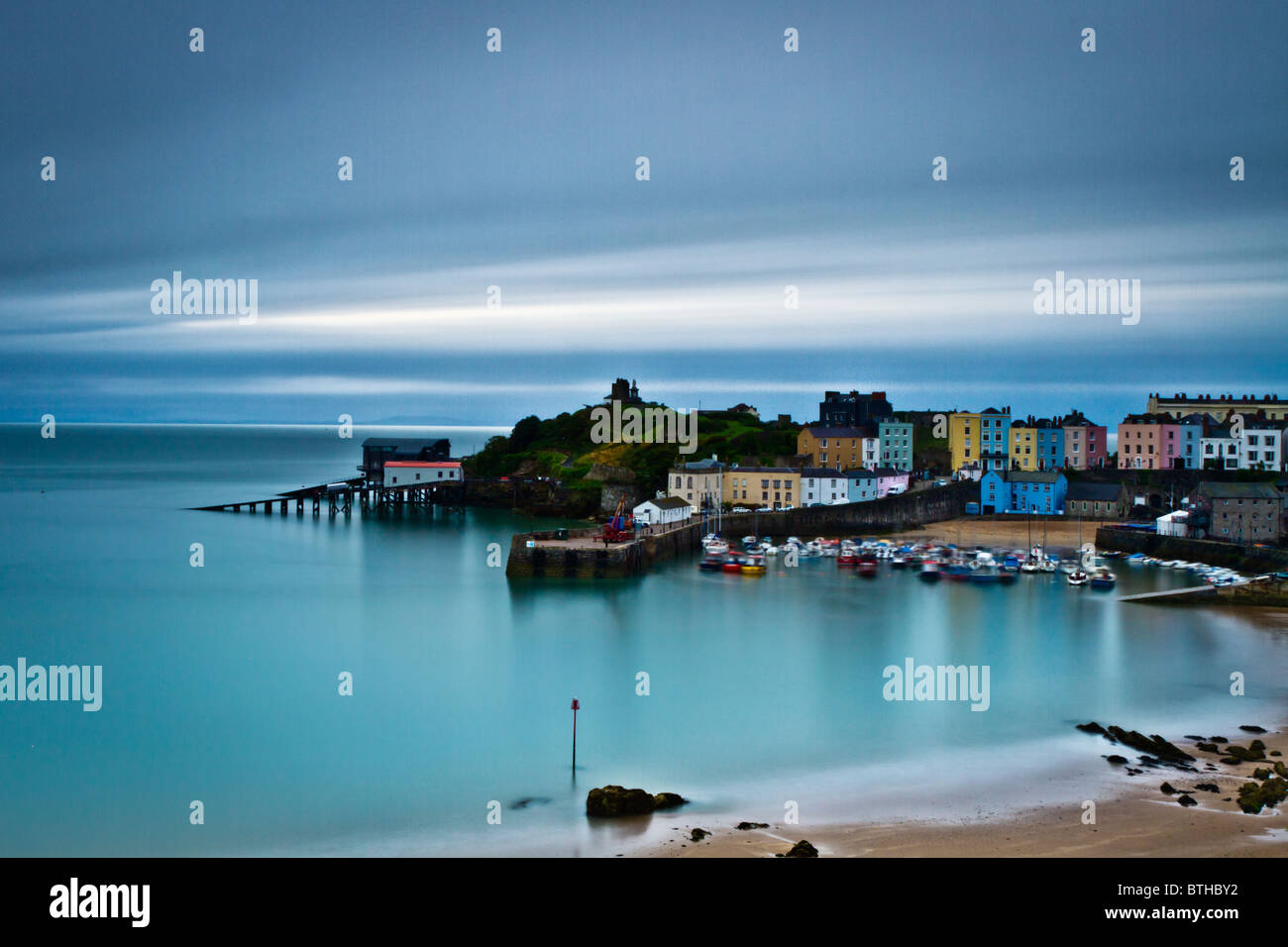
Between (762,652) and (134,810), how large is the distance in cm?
945

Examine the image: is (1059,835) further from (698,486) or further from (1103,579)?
(698,486)

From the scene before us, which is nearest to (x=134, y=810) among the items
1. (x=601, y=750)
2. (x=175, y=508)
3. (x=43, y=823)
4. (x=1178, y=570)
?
(x=43, y=823)

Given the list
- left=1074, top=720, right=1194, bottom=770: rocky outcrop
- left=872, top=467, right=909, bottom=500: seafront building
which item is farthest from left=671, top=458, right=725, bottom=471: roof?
left=1074, top=720, right=1194, bottom=770: rocky outcrop

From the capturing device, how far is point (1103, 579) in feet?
74.2

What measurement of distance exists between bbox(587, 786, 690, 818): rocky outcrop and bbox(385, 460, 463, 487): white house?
125 ft

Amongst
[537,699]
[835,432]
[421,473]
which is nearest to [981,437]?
[835,432]

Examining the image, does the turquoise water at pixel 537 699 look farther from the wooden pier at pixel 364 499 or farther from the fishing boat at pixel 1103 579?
the wooden pier at pixel 364 499

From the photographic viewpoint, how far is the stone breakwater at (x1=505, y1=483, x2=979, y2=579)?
80.3 feet

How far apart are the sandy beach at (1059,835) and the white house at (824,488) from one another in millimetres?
23831

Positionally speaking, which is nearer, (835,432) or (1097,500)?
(1097,500)

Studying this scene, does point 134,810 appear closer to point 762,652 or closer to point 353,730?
point 353,730

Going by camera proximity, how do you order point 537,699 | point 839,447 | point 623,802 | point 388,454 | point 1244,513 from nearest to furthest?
1. point 623,802
2. point 537,699
3. point 1244,513
4. point 839,447
5. point 388,454

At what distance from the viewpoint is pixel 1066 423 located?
1572 inches

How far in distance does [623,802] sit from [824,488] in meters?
24.8
